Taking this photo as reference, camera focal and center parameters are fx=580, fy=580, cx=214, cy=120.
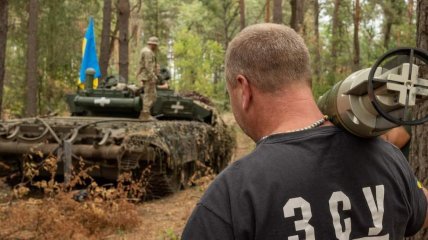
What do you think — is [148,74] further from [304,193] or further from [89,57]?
[304,193]

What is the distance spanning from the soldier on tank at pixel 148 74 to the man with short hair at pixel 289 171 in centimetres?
876

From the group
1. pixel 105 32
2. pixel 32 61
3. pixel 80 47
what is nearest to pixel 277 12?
pixel 105 32

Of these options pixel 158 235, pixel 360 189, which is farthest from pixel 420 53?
pixel 158 235

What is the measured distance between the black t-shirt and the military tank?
624 cm

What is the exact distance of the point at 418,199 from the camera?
6.41ft

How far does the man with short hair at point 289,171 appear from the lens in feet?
5.37

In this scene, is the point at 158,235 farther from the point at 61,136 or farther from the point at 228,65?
the point at 228,65

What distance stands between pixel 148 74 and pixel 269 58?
29.1ft

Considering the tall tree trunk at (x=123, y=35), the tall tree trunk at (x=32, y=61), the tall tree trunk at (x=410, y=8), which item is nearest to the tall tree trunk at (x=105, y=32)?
the tall tree trunk at (x=123, y=35)

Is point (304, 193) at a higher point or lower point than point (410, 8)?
lower

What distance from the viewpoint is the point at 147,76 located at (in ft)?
34.4

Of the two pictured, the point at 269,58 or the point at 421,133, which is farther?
the point at 421,133

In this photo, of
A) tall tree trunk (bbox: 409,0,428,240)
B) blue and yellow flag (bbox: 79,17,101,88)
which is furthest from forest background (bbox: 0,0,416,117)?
tall tree trunk (bbox: 409,0,428,240)

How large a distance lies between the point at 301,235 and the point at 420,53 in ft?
1.99
